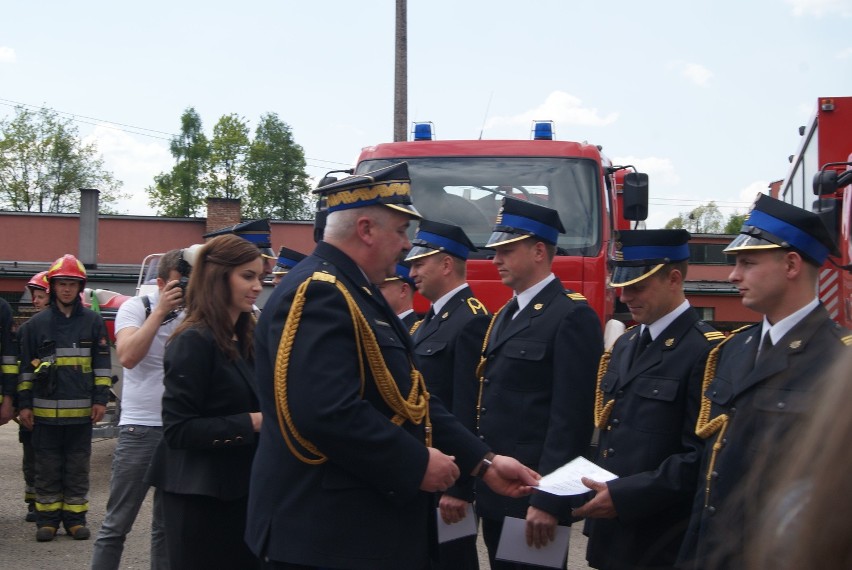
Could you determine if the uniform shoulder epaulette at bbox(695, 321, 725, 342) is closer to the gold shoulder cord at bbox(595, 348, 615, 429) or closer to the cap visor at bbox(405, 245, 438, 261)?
the gold shoulder cord at bbox(595, 348, 615, 429)

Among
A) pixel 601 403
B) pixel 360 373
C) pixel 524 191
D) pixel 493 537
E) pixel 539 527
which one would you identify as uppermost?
pixel 524 191

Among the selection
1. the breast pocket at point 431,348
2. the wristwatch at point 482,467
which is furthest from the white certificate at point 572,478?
the breast pocket at point 431,348

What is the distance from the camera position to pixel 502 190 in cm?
835

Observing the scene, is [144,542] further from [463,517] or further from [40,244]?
[40,244]

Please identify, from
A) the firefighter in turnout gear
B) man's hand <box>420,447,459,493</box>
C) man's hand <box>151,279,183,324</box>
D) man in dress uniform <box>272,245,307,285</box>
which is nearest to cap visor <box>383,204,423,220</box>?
man's hand <box>420,447,459,493</box>

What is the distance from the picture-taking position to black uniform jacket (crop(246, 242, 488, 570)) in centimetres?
298

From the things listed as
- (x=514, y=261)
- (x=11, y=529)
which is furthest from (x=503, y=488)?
(x=11, y=529)

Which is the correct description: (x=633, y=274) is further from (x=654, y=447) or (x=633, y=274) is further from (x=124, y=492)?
(x=124, y=492)

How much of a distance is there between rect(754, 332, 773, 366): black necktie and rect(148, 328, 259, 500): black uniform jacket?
201cm

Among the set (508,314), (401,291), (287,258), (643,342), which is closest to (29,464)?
(287,258)

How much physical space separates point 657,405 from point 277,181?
80985mm

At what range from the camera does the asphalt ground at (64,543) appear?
7.07m

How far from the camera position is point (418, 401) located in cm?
330

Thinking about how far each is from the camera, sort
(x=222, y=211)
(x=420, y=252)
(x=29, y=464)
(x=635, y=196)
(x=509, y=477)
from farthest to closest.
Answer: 1. (x=222, y=211)
2. (x=635, y=196)
3. (x=29, y=464)
4. (x=420, y=252)
5. (x=509, y=477)
